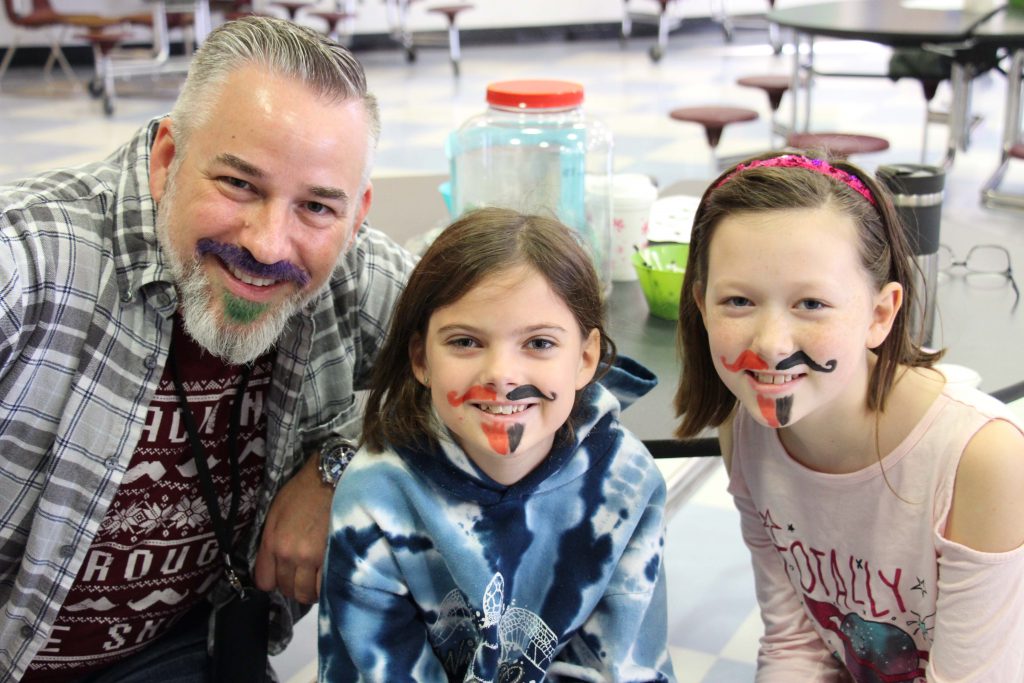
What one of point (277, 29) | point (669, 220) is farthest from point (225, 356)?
point (669, 220)

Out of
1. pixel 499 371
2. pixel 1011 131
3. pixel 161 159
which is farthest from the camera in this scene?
pixel 1011 131

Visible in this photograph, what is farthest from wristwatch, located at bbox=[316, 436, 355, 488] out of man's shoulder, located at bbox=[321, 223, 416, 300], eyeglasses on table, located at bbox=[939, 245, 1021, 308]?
eyeglasses on table, located at bbox=[939, 245, 1021, 308]

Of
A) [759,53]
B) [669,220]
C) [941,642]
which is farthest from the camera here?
[759,53]

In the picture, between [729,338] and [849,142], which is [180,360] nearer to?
[729,338]

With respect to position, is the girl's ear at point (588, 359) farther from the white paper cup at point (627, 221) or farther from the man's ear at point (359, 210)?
the white paper cup at point (627, 221)

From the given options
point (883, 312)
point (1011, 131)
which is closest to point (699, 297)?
point (883, 312)

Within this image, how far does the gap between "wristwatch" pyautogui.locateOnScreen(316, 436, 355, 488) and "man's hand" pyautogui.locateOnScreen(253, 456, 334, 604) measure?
1 cm

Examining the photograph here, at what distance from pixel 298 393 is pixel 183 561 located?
30cm

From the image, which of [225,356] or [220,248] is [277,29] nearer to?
[220,248]

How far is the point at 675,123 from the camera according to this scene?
297 inches

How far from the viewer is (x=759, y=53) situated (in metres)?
10.8

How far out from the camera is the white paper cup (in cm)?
211

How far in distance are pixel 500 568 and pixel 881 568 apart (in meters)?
0.50

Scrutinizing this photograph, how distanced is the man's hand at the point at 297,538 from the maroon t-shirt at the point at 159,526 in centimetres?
7
